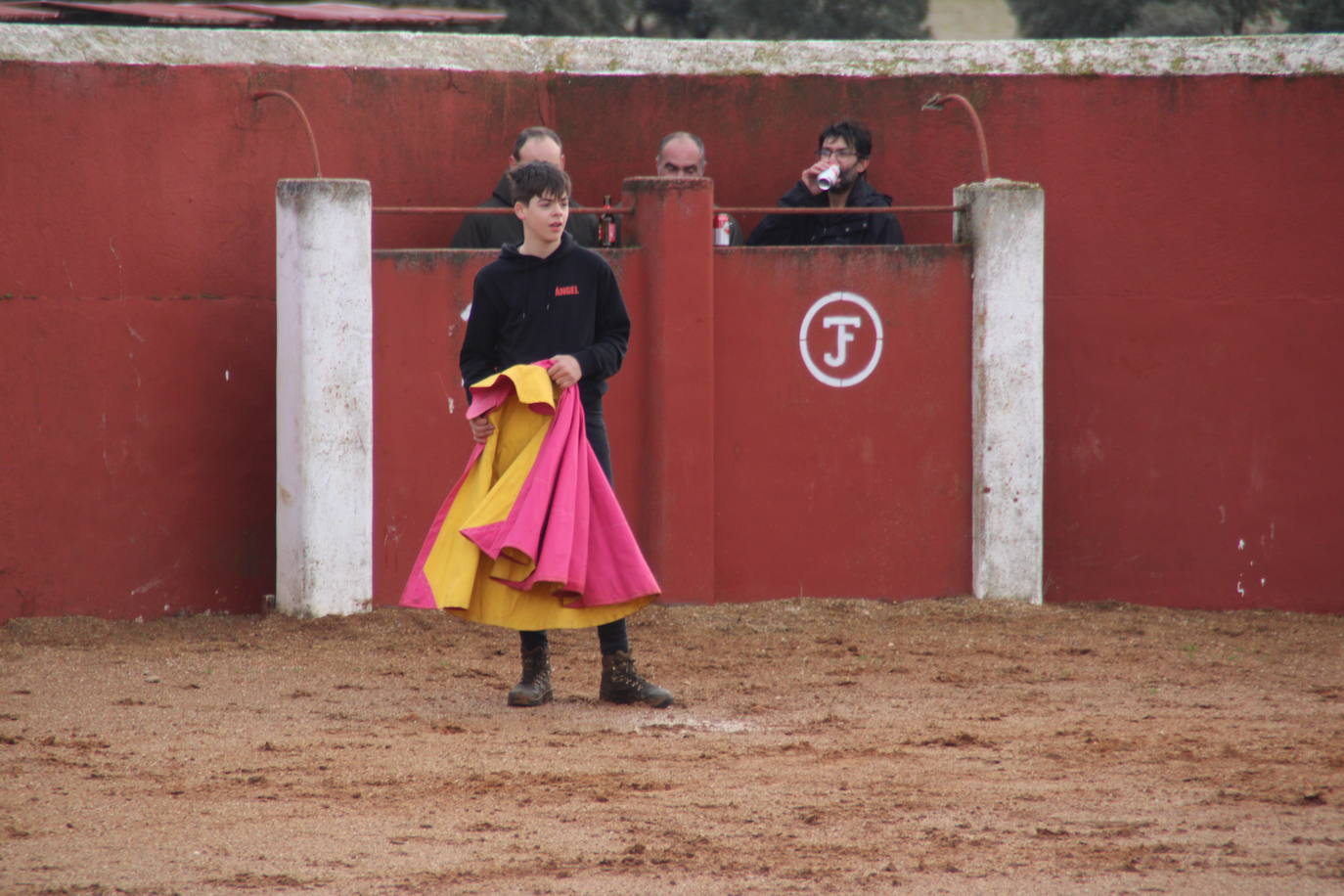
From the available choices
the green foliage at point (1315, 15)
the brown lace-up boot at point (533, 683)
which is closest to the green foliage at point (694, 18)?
the green foliage at point (1315, 15)

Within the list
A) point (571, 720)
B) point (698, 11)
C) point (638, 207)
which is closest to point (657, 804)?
point (571, 720)

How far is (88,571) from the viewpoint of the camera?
24.5ft

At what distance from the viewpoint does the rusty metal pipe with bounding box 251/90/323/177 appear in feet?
24.3

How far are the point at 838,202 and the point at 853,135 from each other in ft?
1.03

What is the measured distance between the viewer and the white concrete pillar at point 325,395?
7.29 metres

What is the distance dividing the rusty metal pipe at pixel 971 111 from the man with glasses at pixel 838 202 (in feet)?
1.10

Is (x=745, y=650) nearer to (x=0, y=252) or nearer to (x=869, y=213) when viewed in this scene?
(x=869, y=213)

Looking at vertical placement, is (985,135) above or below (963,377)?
above

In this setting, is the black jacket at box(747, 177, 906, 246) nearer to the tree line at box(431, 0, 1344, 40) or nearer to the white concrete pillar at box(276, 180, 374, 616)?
the white concrete pillar at box(276, 180, 374, 616)

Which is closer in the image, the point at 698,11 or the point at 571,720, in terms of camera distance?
the point at 571,720

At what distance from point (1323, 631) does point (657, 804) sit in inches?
173

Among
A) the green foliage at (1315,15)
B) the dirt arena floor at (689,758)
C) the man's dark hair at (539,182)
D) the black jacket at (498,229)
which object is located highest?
the green foliage at (1315,15)

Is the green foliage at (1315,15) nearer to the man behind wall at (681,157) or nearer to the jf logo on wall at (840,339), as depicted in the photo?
the jf logo on wall at (840,339)

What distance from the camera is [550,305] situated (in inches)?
221
